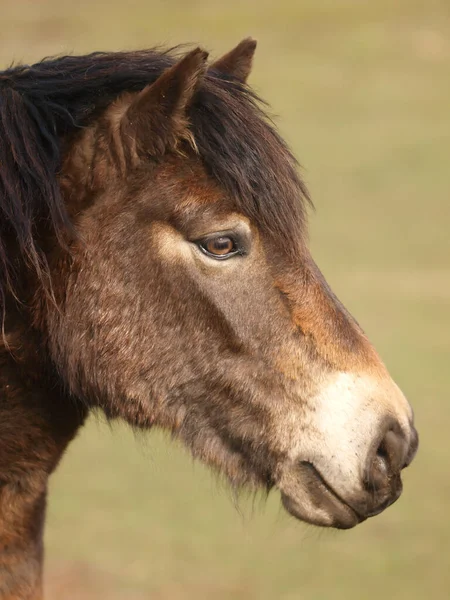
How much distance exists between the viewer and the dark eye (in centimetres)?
258

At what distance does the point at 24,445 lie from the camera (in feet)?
8.63

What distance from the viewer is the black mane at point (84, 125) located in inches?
98.6

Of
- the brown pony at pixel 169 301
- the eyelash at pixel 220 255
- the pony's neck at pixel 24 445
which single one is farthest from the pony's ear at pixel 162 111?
the pony's neck at pixel 24 445

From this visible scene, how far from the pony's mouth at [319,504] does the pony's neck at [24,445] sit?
75 cm

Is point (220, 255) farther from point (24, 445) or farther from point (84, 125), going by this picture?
point (24, 445)

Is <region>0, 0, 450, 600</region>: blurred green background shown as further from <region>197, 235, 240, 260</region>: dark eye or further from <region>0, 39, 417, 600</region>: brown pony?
<region>197, 235, 240, 260</region>: dark eye

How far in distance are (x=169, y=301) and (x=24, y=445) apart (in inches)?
24.3

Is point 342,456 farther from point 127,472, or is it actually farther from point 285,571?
point 127,472

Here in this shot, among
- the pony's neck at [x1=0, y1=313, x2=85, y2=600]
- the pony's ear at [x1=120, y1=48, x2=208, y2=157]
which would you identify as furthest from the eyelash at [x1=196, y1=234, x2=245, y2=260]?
the pony's neck at [x1=0, y1=313, x2=85, y2=600]

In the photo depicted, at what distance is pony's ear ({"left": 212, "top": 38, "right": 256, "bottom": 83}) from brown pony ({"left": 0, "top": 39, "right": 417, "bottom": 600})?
0.36 m

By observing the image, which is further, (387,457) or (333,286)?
(333,286)

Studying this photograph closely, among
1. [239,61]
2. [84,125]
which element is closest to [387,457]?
[84,125]

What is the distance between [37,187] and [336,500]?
125 centimetres

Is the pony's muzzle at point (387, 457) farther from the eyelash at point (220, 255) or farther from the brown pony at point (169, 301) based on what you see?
the eyelash at point (220, 255)
